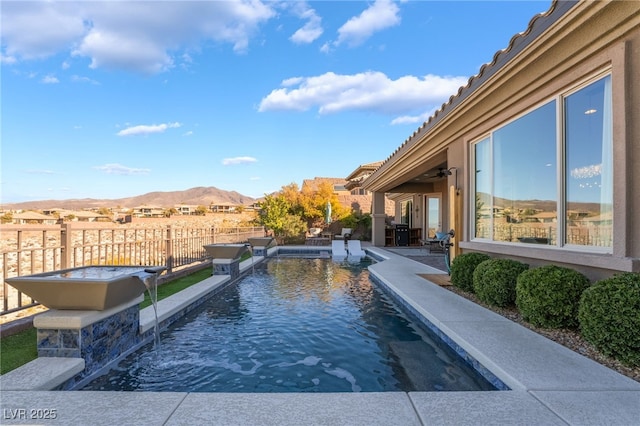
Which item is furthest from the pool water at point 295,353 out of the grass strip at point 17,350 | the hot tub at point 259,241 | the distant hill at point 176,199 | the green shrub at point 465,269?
the distant hill at point 176,199

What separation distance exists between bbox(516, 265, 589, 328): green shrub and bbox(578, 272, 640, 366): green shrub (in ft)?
1.74

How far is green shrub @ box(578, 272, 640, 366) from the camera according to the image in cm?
282

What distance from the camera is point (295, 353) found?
3.94m

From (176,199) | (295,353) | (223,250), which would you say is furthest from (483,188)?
(176,199)

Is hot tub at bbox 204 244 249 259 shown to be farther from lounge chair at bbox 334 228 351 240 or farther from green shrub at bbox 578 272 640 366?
lounge chair at bbox 334 228 351 240

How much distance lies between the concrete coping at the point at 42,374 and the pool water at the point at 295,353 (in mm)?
280

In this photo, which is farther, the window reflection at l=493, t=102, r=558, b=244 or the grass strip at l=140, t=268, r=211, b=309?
the grass strip at l=140, t=268, r=211, b=309

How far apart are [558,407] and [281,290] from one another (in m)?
5.75

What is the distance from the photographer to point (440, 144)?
8.26m

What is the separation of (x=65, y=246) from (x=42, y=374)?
2874mm

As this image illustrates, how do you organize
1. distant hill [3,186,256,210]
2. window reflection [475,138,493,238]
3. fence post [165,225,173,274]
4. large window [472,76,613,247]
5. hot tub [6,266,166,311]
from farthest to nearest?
distant hill [3,186,256,210], fence post [165,225,173,274], window reflection [475,138,493,238], large window [472,76,613,247], hot tub [6,266,166,311]

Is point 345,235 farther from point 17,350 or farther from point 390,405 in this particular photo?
point 390,405

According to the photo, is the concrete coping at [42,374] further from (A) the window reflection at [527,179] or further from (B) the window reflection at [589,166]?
(A) the window reflection at [527,179]

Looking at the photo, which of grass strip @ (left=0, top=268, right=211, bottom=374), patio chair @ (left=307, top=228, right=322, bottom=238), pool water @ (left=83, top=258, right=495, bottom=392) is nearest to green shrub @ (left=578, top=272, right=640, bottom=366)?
pool water @ (left=83, top=258, right=495, bottom=392)
